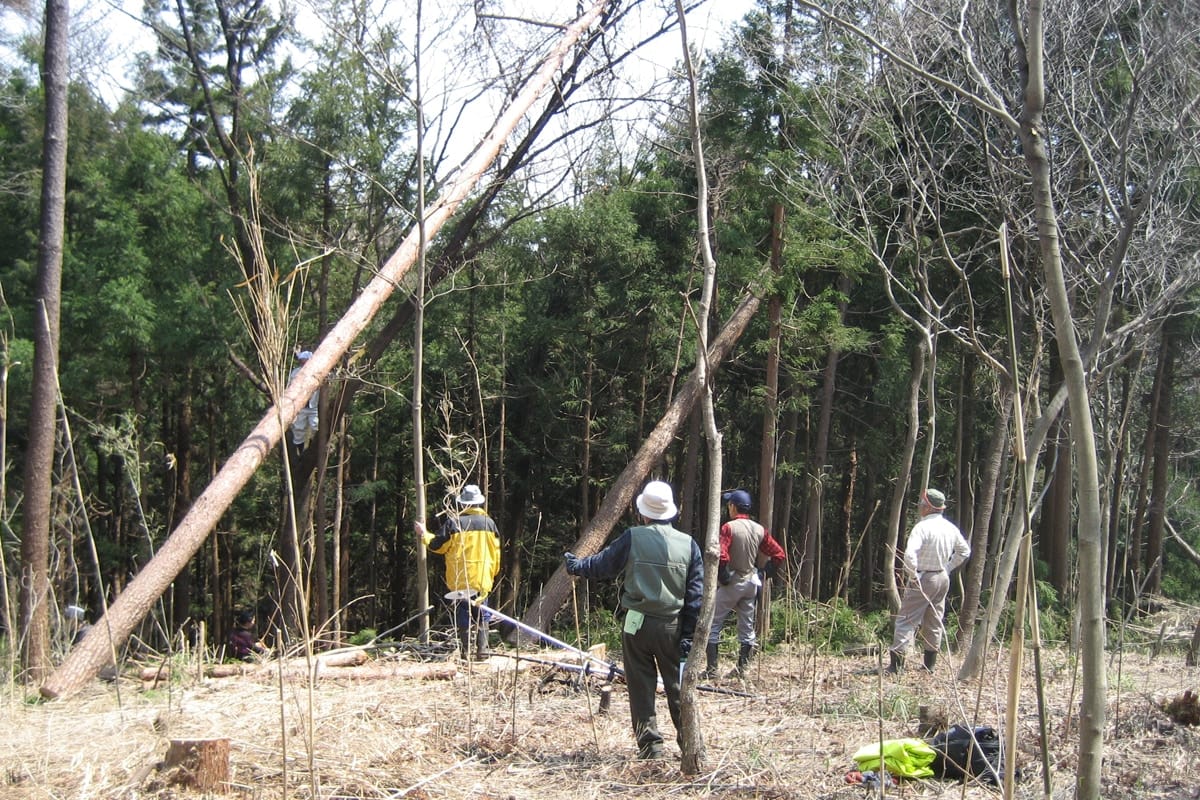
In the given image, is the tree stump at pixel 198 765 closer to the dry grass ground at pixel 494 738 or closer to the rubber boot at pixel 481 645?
the dry grass ground at pixel 494 738

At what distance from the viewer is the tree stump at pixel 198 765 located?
4777mm

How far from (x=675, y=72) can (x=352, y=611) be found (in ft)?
56.3

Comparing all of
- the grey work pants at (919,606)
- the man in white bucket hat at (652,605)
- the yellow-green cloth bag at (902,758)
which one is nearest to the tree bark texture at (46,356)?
the man in white bucket hat at (652,605)

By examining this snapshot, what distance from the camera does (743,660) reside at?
8.90m

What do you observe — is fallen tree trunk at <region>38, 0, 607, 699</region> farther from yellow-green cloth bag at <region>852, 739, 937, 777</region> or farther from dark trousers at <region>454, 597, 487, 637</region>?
yellow-green cloth bag at <region>852, 739, 937, 777</region>

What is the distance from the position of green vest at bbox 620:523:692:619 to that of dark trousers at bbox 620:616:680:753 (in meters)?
0.09

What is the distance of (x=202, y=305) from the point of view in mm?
17469

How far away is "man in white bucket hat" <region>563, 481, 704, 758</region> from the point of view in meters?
5.65

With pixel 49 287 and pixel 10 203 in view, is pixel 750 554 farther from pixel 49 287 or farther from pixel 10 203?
pixel 10 203

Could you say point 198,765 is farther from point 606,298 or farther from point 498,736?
point 606,298

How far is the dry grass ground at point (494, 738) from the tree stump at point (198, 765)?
0.05 metres

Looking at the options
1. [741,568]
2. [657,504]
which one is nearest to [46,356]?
[657,504]

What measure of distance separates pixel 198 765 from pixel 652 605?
2446 mm

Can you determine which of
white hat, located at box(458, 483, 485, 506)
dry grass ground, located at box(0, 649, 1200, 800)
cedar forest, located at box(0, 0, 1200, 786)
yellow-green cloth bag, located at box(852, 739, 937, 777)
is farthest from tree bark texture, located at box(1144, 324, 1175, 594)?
yellow-green cloth bag, located at box(852, 739, 937, 777)
